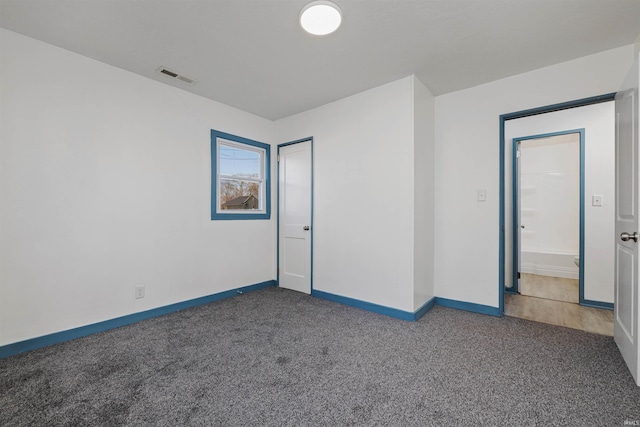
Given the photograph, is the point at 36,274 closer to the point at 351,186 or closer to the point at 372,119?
the point at 351,186

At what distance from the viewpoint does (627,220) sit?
6.41ft

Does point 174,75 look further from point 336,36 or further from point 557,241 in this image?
point 557,241

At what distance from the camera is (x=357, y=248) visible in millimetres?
3246

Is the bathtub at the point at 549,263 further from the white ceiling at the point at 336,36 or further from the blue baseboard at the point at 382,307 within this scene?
the white ceiling at the point at 336,36

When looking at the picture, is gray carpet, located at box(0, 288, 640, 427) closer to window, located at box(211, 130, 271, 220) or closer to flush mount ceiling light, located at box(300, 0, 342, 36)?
window, located at box(211, 130, 271, 220)

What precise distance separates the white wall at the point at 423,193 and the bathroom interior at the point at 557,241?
102cm

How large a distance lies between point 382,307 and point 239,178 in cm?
253

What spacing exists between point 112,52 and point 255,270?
2.88 metres

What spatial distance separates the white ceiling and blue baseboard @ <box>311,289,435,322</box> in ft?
8.05

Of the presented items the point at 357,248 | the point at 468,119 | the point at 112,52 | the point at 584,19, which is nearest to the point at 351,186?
the point at 357,248

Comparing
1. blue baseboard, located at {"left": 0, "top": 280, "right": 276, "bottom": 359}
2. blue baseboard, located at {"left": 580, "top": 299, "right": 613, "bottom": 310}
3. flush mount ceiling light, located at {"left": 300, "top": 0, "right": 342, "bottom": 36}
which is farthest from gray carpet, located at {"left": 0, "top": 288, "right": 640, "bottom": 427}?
flush mount ceiling light, located at {"left": 300, "top": 0, "right": 342, "bottom": 36}

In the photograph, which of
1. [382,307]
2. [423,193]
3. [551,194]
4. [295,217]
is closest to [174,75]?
[295,217]

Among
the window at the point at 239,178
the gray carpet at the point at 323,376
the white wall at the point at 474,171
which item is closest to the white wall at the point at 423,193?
the white wall at the point at 474,171

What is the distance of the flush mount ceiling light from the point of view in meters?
1.85
